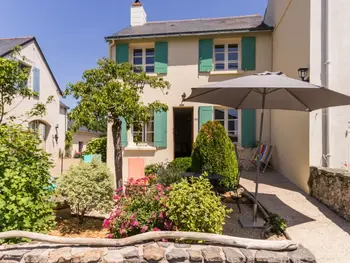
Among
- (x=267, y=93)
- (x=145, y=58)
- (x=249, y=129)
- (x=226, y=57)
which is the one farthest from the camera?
(x=145, y=58)

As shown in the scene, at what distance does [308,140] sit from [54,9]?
10529 mm

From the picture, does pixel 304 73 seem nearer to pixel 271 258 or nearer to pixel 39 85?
pixel 271 258

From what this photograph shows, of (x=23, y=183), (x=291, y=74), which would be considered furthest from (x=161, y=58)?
(x=23, y=183)

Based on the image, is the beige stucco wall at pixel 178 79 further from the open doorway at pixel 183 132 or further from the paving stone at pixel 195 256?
the paving stone at pixel 195 256

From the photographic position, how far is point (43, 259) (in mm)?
2666

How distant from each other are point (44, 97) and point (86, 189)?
39.4 ft

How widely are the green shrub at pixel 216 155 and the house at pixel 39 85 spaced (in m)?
8.59

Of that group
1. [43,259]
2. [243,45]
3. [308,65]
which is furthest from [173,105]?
[43,259]

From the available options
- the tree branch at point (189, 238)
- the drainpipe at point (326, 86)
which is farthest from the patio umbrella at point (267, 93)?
the drainpipe at point (326, 86)

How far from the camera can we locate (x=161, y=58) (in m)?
9.05

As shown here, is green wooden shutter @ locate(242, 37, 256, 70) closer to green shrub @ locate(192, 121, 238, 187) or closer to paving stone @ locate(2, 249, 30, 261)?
green shrub @ locate(192, 121, 238, 187)

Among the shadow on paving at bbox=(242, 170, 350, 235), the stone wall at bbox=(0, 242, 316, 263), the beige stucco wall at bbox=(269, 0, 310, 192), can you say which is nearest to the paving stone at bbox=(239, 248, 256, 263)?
the stone wall at bbox=(0, 242, 316, 263)

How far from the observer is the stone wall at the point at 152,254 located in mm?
2539

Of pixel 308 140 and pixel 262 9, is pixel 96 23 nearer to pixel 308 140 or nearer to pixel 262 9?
pixel 262 9
